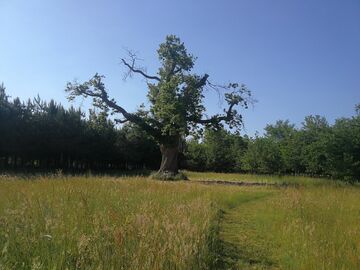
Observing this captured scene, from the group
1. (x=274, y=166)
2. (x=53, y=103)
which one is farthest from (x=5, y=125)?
(x=274, y=166)

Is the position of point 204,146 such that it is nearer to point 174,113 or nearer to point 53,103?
point 53,103

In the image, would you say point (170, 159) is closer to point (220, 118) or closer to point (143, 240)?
point (220, 118)

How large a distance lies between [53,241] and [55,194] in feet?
13.9

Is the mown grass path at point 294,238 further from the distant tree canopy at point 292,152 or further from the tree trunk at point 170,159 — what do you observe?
the tree trunk at point 170,159

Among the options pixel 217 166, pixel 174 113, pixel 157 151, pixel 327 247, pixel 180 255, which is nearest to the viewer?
pixel 180 255

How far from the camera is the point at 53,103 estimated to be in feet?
189

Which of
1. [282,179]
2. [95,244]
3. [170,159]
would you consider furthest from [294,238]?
[170,159]

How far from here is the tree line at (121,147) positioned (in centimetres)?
3462

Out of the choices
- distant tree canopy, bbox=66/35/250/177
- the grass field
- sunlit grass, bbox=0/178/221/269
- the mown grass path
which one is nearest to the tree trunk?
distant tree canopy, bbox=66/35/250/177

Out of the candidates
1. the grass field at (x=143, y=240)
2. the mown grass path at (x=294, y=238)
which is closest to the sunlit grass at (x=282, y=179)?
the mown grass path at (x=294, y=238)

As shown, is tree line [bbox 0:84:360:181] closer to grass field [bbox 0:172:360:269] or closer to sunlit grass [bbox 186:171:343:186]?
sunlit grass [bbox 186:171:343:186]

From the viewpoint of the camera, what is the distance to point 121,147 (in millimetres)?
63656

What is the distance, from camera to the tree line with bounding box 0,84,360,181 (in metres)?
34.6

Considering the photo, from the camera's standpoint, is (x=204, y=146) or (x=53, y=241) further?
(x=204, y=146)
